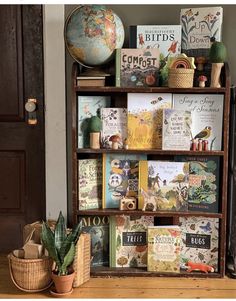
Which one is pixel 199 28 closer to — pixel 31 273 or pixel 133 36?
pixel 133 36

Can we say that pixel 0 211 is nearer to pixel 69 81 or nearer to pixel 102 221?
pixel 102 221

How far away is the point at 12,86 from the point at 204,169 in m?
1.26

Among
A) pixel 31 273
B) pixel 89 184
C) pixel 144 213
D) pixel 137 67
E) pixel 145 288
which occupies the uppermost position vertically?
pixel 137 67

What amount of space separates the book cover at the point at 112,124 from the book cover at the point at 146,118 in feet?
0.16

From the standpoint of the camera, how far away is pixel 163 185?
284 centimetres

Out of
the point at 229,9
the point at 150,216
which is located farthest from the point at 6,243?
the point at 229,9

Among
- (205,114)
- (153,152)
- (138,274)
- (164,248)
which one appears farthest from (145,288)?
(205,114)

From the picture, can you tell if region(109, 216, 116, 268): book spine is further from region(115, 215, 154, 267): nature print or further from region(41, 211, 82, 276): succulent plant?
region(41, 211, 82, 276): succulent plant

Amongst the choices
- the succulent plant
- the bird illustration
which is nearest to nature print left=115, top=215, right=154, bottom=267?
the succulent plant

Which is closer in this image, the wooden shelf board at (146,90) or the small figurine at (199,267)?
the wooden shelf board at (146,90)

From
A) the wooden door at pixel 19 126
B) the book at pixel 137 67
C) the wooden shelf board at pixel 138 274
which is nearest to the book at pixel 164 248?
the wooden shelf board at pixel 138 274

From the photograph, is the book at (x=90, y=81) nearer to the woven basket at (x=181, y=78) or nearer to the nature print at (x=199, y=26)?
the woven basket at (x=181, y=78)

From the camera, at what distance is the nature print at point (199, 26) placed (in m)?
2.75

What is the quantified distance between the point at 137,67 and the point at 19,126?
0.83 m
